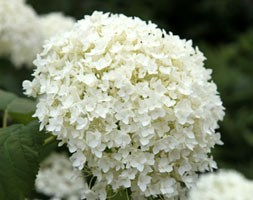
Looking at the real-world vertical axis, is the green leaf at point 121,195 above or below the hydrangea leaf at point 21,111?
below

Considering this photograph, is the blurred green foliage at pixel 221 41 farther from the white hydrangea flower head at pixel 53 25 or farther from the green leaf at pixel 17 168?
the green leaf at pixel 17 168

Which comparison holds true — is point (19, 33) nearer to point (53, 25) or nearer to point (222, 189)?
point (53, 25)

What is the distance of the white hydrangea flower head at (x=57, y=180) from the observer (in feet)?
12.1

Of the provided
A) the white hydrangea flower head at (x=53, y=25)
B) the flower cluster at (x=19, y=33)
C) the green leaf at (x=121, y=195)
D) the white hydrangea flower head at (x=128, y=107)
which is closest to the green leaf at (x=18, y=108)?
the white hydrangea flower head at (x=128, y=107)

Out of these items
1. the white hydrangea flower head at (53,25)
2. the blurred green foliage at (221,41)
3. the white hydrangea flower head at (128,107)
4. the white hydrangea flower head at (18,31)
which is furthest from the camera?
the blurred green foliage at (221,41)

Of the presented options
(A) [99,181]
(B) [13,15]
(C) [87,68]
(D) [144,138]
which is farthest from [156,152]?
(B) [13,15]

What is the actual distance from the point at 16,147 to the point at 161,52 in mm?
555

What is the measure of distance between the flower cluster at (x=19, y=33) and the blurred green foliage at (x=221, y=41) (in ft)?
0.57

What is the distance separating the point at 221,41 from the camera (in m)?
8.70

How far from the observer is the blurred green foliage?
5863 millimetres

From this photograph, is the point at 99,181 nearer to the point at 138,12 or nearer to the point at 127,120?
the point at 127,120

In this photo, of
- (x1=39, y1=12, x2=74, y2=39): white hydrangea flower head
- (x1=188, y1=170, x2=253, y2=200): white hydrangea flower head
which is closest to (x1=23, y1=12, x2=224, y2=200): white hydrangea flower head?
(x1=188, y1=170, x2=253, y2=200): white hydrangea flower head

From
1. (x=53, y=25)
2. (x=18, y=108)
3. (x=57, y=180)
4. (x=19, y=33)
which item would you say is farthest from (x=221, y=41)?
(x=18, y=108)

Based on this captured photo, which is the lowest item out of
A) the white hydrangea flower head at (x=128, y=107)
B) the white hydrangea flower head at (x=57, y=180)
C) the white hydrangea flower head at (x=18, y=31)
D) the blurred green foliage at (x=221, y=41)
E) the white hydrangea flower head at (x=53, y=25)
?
the white hydrangea flower head at (x=128, y=107)
